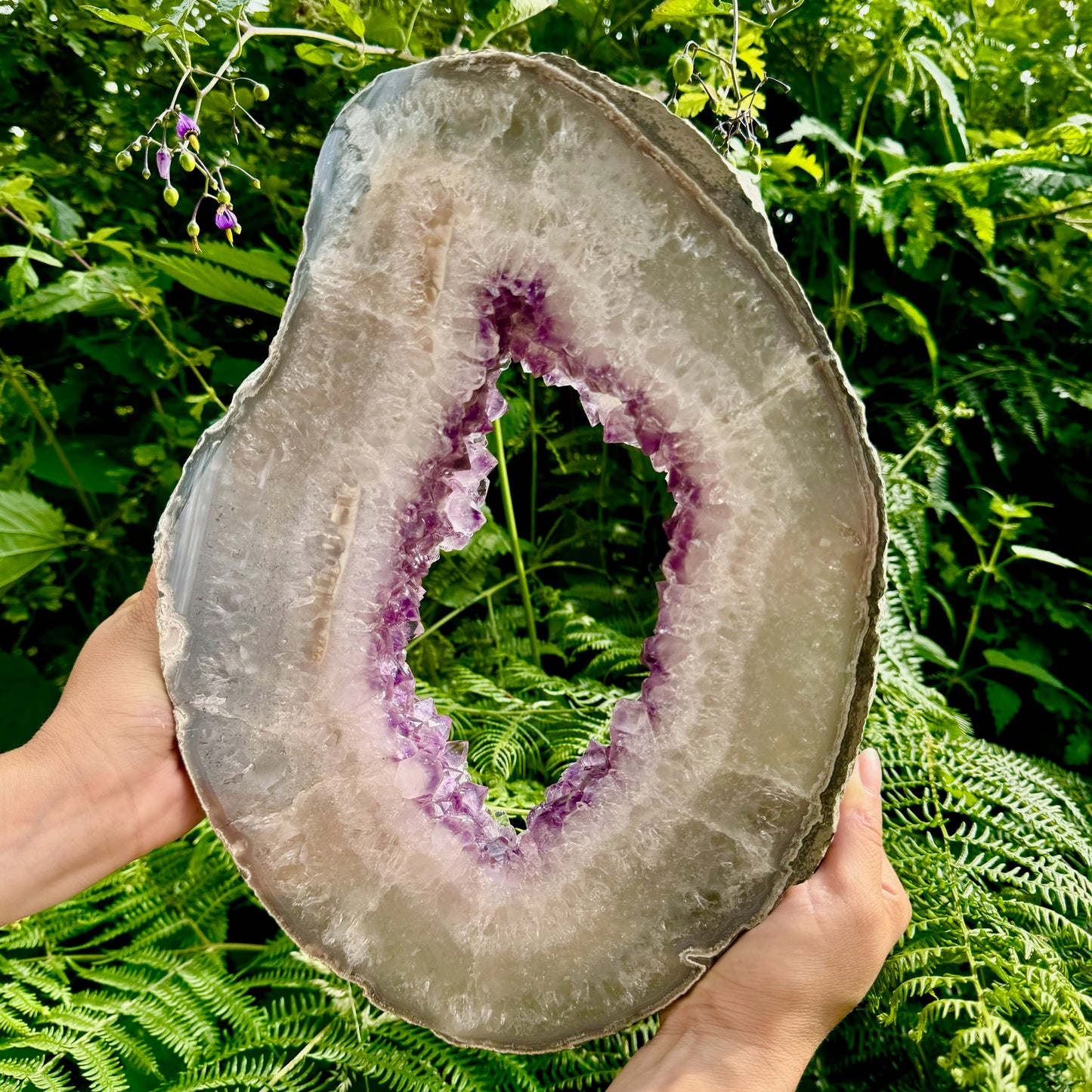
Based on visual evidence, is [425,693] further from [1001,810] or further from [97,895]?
[1001,810]

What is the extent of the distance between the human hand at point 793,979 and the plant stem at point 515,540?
595mm

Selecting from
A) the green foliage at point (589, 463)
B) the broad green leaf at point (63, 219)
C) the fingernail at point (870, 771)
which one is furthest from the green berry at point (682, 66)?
the broad green leaf at point (63, 219)

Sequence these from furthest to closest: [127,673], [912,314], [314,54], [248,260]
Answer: [912,314]
[248,260]
[314,54]
[127,673]

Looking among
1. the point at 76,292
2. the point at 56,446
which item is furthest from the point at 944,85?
the point at 56,446

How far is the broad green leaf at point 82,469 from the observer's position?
1.22 meters

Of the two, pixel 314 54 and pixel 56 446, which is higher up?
pixel 314 54

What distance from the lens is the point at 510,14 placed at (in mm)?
843

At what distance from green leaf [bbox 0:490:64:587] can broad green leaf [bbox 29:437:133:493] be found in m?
0.10

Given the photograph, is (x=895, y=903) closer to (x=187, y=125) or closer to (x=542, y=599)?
(x=542, y=599)

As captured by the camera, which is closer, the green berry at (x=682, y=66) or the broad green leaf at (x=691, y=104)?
the green berry at (x=682, y=66)

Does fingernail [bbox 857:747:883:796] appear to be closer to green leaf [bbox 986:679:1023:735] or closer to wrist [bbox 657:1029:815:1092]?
wrist [bbox 657:1029:815:1092]

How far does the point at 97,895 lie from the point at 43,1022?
158mm

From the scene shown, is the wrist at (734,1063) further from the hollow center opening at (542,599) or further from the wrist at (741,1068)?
the hollow center opening at (542,599)

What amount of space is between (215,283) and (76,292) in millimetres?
206
